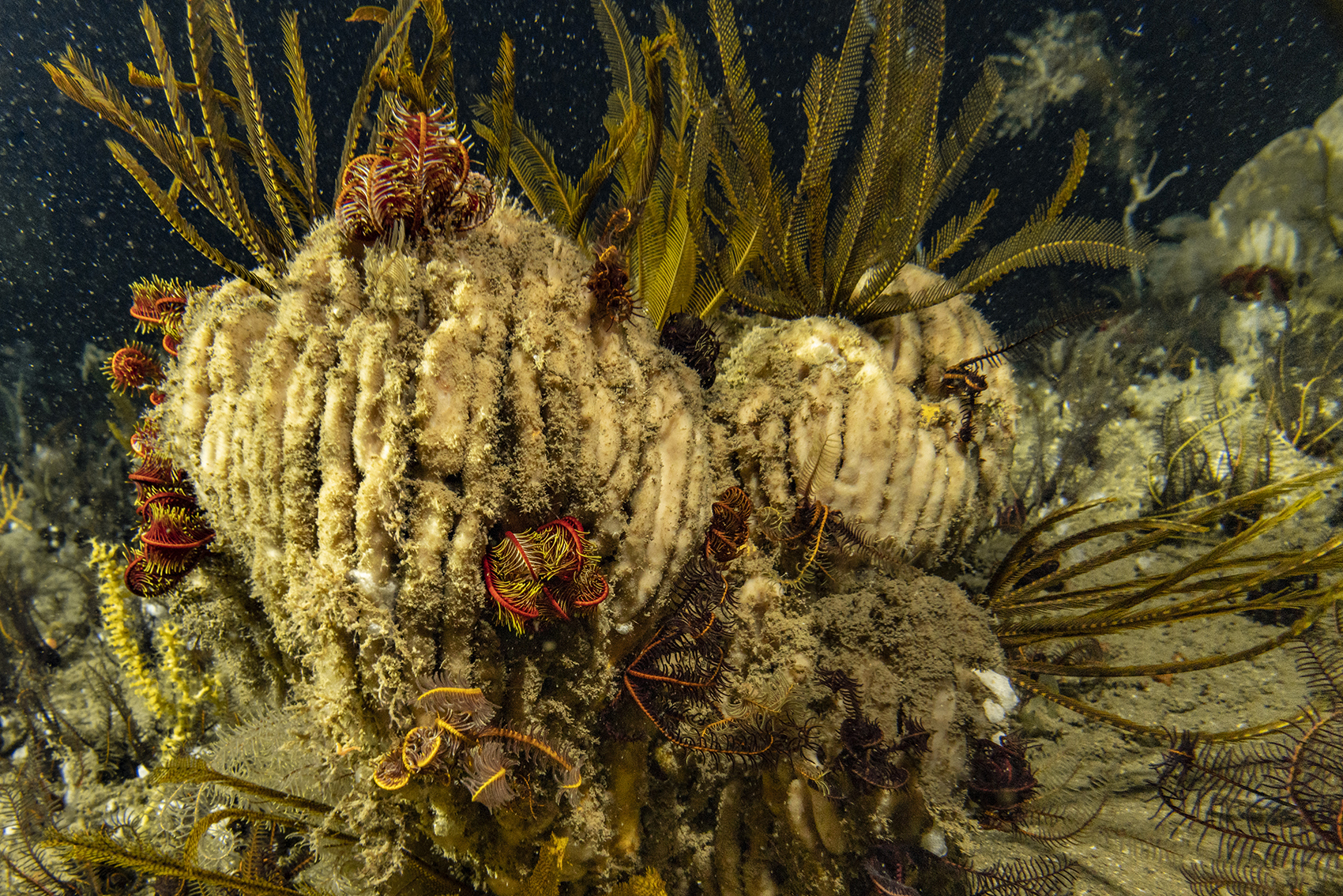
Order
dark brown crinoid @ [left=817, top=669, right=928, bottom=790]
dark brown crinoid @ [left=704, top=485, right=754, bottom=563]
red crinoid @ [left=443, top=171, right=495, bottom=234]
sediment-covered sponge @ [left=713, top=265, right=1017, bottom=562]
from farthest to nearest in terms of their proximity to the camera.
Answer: sediment-covered sponge @ [left=713, top=265, right=1017, bottom=562], dark brown crinoid @ [left=704, top=485, right=754, bottom=563], dark brown crinoid @ [left=817, top=669, right=928, bottom=790], red crinoid @ [left=443, top=171, right=495, bottom=234]

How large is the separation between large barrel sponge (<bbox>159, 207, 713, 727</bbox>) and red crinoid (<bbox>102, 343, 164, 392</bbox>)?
54cm

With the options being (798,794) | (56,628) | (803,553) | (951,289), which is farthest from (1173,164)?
(56,628)

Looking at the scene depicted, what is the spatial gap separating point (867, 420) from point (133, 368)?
325 cm

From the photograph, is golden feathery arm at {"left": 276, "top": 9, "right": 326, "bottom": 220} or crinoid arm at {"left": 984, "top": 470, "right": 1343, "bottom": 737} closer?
golden feathery arm at {"left": 276, "top": 9, "right": 326, "bottom": 220}

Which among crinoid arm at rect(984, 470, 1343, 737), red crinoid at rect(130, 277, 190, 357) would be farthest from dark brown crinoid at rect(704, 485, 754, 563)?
red crinoid at rect(130, 277, 190, 357)

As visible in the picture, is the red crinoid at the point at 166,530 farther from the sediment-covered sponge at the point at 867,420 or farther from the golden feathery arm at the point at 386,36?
the sediment-covered sponge at the point at 867,420

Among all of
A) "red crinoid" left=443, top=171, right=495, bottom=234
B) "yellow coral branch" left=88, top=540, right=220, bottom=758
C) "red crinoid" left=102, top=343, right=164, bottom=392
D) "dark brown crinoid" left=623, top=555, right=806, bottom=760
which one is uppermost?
"red crinoid" left=443, top=171, right=495, bottom=234

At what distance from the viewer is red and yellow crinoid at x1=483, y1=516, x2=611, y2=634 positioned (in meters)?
1.71

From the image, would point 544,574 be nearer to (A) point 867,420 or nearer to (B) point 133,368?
(A) point 867,420

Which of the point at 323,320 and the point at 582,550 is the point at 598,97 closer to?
the point at 323,320

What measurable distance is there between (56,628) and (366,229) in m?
6.77

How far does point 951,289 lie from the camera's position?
286cm

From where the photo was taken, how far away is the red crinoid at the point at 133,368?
2385mm

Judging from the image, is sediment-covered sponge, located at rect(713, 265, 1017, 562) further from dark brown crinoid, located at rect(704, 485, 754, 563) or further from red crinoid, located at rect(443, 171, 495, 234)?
red crinoid, located at rect(443, 171, 495, 234)
